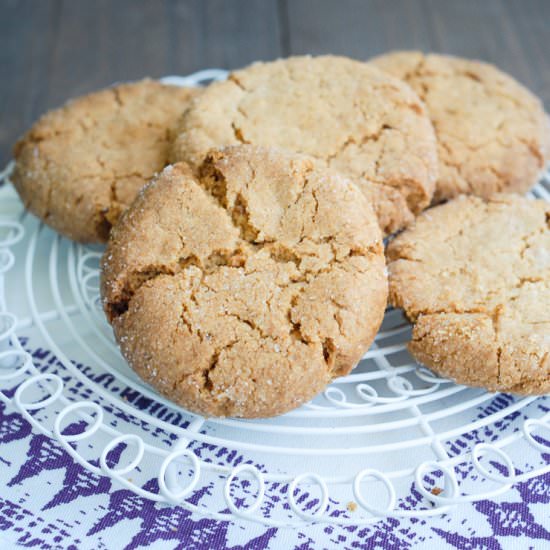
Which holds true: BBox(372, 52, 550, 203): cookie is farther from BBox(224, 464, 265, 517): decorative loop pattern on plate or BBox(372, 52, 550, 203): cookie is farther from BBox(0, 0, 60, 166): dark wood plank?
BBox(0, 0, 60, 166): dark wood plank

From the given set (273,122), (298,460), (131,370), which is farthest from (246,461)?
(273,122)

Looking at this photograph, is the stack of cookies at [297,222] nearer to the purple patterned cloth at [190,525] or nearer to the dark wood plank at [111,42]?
the purple patterned cloth at [190,525]

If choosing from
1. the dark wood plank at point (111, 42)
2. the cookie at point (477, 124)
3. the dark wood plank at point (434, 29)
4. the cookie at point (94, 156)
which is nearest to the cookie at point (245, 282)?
the cookie at point (94, 156)

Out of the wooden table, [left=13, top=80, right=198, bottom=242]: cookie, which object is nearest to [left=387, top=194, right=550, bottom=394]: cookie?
[left=13, top=80, right=198, bottom=242]: cookie

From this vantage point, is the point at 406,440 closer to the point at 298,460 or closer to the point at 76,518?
the point at 298,460

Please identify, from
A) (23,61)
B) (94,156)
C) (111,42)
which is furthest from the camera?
(111,42)

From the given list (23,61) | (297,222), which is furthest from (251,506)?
(23,61)

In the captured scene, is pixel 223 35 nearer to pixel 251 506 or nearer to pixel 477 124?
pixel 477 124
